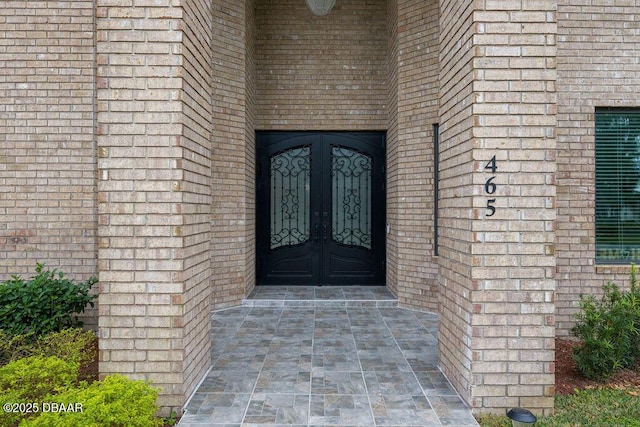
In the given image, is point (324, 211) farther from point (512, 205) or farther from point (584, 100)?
point (512, 205)

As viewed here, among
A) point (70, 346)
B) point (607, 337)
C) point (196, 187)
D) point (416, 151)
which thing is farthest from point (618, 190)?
point (70, 346)

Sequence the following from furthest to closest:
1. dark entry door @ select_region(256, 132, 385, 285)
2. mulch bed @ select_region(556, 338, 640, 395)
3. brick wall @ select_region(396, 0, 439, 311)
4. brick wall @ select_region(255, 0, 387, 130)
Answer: dark entry door @ select_region(256, 132, 385, 285) < brick wall @ select_region(255, 0, 387, 130) < brick wall @ select_region(396, 0, 439, 311) < mulch bed @ select_region(556, 338, 640, 395)

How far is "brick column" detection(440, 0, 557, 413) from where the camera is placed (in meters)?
2.95

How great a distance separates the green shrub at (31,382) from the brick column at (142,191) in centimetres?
27

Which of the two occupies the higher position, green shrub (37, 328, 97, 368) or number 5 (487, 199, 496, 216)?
number 5 (487, 199, 496, 216)

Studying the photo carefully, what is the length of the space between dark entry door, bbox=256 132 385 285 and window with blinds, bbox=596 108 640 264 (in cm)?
324

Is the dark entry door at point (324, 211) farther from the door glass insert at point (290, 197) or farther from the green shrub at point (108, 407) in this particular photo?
the green shrub at point (108, 407)

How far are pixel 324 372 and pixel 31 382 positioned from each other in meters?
2.16

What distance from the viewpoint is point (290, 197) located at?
23.9 ft

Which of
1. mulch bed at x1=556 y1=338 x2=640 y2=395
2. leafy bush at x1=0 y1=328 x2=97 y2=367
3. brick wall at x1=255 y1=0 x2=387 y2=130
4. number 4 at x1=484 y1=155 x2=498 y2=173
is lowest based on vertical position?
mulch bed at x1=556 y1=338 x2=640 y2=395

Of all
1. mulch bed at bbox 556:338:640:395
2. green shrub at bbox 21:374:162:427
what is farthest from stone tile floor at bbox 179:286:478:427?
mulch bed at bbox 556:338:640:395

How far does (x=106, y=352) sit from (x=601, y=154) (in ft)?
18.0

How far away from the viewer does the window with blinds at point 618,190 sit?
489 cm

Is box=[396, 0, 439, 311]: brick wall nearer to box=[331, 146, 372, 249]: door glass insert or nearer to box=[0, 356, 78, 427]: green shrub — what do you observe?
box=[331, 146, 372, 249]: door glass insert
